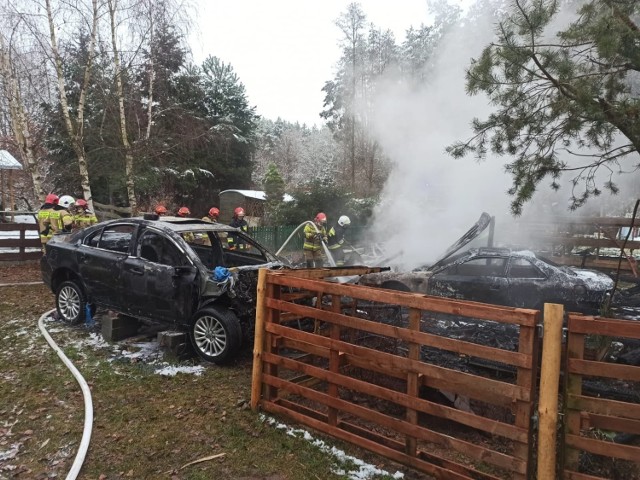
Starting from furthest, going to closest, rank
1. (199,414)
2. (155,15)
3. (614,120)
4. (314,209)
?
1. (314,209)
2. (155,15)
3. (614,120)
4. (199,414)

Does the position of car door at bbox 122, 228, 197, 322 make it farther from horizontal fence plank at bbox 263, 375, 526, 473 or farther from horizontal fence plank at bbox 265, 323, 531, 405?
horizontal fence plank at bbox 265, 323, 531, 405

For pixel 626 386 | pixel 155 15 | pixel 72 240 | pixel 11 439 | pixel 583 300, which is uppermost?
pixel 155 15

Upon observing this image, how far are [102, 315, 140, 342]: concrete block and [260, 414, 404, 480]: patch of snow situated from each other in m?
3.02

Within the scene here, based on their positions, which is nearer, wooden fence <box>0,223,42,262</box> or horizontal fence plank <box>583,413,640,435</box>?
horizontal fence plank <box>583,413,640,435</box>

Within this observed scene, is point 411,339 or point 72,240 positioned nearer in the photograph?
point 411,339

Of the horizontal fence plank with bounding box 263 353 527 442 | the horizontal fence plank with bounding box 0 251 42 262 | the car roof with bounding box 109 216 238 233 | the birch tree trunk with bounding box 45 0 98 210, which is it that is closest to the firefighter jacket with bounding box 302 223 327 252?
the car roof with bounding box 109 216 238 233

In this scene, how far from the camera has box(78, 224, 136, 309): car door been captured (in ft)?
18.8

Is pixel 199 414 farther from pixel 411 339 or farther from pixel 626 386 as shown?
pixel 626 386

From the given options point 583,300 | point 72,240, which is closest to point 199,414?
point 72,240

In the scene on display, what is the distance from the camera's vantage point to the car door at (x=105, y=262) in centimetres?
573

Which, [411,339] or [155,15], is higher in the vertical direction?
[155,15]

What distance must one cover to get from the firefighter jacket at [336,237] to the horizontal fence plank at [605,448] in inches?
320

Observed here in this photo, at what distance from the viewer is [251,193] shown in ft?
75.1

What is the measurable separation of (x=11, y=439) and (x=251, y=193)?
780 inches
